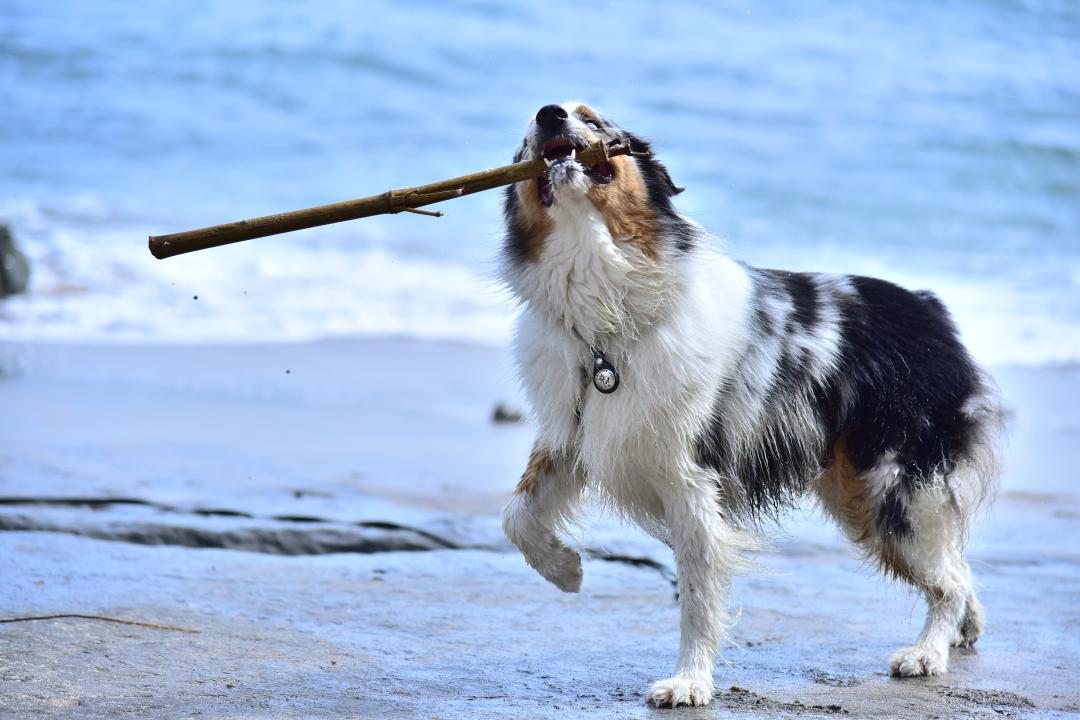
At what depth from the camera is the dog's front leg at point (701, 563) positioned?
358 cm

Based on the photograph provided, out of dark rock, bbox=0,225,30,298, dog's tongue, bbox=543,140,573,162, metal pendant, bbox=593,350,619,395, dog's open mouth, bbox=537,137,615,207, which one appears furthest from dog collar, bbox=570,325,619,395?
dark rock, bbox=0,225,30,298

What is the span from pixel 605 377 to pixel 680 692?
2.89 feet

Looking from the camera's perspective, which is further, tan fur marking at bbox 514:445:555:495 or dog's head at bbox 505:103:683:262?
tan fur marking at bbox 514:445:555:495

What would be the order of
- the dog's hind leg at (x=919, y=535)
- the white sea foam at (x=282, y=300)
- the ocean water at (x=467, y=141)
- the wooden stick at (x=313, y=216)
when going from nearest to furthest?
the wooden stick at (x=313, y=216) → the dog's hind leg at (x=919, y=535) → the white sea foam at (x=282, y=300) → the ocean water at (x=467, y=141)

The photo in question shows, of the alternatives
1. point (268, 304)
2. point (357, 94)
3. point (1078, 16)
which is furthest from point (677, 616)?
point (1078, 16)

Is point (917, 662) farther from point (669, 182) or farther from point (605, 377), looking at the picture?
point (669, 182)

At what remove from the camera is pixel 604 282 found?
366 cm

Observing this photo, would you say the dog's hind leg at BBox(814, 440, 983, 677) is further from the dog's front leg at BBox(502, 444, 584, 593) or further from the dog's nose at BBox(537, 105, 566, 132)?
the dog's nose at BBox(537, 105, 566, 132)

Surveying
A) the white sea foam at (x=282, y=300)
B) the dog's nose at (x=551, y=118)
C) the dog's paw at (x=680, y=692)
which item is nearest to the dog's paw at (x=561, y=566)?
the dog's paw at (x=680, y=692)

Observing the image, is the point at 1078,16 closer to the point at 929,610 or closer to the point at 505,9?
the point at 505,9

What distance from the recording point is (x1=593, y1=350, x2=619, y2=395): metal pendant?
3627 mm

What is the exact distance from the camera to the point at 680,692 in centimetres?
337

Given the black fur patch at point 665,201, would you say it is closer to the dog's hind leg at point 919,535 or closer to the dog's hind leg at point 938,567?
the dog's hind leg at point 919,535

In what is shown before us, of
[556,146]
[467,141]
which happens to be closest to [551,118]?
[556,146]
